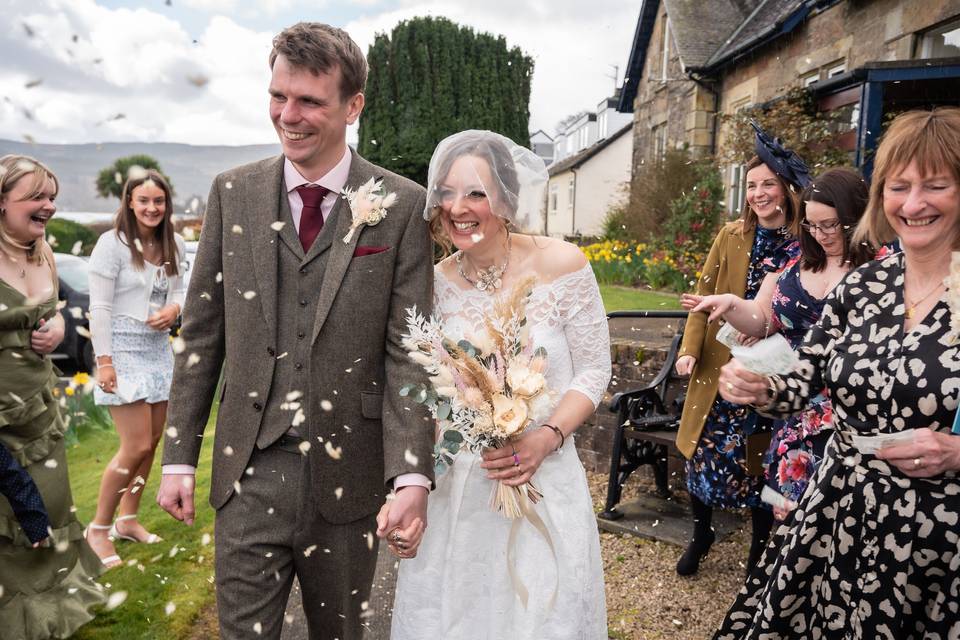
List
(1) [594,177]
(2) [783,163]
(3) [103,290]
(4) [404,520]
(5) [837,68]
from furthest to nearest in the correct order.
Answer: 1. (1) [594,177]
2. (5) [837,68]
3. (3) [103,290]
4. (2) [783,163]
5. (4) [404,520]

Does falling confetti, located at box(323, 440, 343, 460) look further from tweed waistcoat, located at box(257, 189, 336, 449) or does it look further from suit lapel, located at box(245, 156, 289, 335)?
suit lapel, located at box(245, 156, 289, 335)

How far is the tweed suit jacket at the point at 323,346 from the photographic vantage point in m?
2.27

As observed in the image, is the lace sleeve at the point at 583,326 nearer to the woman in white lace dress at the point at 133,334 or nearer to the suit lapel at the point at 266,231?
the suit lapel at the point at 266,231

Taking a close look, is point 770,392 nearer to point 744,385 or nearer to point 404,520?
point 744,385

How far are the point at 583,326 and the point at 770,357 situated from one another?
26.5 inches

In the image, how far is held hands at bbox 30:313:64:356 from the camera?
3373 mm

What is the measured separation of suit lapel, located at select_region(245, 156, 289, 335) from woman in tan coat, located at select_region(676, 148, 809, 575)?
2.52 meters

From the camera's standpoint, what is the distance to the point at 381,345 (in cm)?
238

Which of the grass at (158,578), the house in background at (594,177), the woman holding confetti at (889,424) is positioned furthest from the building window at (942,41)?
the house in background at (594,177)

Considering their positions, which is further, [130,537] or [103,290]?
[130,537]

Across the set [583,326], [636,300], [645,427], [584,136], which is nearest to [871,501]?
[583,326]

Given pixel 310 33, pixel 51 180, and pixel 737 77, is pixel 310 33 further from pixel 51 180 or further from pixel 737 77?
pixel 737 77

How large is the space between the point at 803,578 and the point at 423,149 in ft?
69.4

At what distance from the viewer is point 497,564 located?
2.38m
